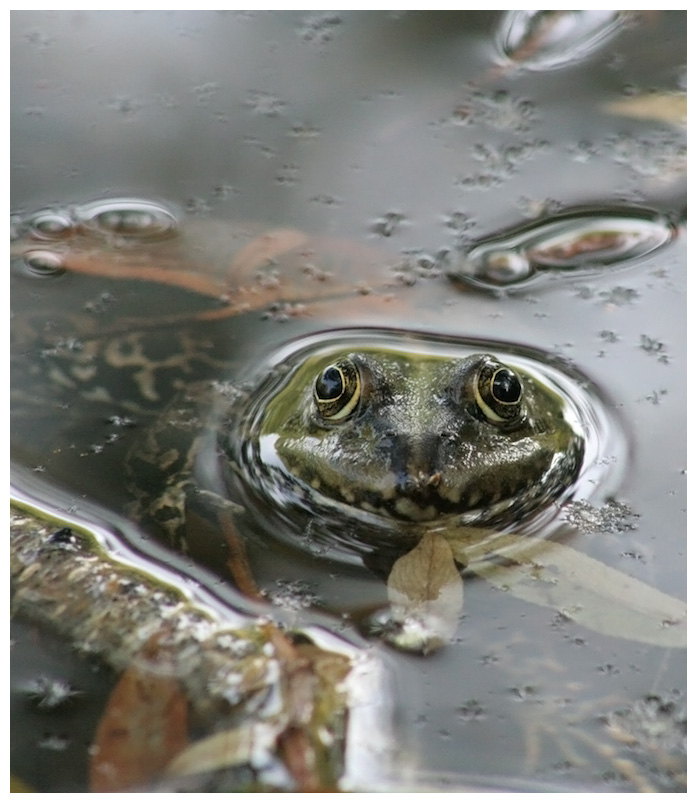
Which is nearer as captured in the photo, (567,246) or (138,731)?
(138,731)

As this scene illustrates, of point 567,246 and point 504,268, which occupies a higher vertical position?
point 567,246

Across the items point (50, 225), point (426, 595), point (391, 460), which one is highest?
point (50, 225)

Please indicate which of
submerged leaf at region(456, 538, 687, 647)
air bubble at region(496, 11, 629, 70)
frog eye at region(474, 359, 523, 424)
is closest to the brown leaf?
submerged leaf at region(456, 538, 687, 647)

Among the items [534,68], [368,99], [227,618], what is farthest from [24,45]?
[227,618]

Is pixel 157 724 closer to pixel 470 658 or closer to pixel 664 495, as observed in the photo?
pixel 470 658

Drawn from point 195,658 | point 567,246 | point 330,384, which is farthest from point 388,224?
point 195,658

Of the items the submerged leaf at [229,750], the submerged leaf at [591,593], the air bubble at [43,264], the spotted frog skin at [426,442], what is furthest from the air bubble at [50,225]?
the submerged leaf at [229,750]

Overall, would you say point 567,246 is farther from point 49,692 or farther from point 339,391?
point 49,692
